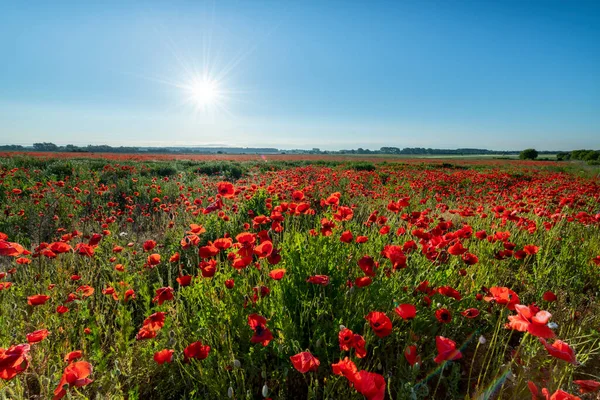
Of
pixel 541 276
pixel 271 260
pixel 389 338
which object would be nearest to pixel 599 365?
pixel 541 276

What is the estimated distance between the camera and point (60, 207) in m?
6.34

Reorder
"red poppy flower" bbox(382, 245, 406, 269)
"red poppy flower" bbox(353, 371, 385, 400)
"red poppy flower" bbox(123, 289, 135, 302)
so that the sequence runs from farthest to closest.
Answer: "red poppy flower" bbox(123, 289, 135, 302) → "red poppy flower" bbox(382, 245, 406, 269) → "red poppy flower" bbox(353, 371, 385, 400)

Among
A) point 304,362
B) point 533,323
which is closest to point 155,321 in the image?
point 304,362

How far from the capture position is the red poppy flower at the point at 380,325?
134cm

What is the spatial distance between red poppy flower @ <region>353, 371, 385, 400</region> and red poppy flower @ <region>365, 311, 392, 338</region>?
0.99 feet

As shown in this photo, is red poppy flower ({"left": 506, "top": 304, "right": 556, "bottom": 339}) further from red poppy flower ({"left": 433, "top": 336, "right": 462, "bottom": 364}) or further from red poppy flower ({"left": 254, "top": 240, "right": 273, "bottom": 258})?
red poppy flower ({"left": 254, "top": 240, "right": 273, "bottom": 258})

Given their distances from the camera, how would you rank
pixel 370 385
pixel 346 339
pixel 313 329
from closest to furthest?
pixel 370 385
pixel 346 339
pixel 313 329

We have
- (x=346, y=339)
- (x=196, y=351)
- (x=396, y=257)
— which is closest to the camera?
(x=346, y=339)

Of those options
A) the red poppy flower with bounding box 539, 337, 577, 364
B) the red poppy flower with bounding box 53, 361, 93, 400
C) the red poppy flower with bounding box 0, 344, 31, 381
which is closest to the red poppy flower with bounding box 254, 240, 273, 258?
the red poppy flower with bounding box 53, 361, 93, 400

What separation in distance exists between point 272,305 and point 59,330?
1.67m

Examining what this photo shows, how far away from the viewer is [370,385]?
1006 millimetres

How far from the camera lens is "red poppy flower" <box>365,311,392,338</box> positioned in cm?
134

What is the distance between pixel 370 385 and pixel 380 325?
1.28ft

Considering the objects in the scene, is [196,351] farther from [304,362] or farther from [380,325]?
[380,325]
